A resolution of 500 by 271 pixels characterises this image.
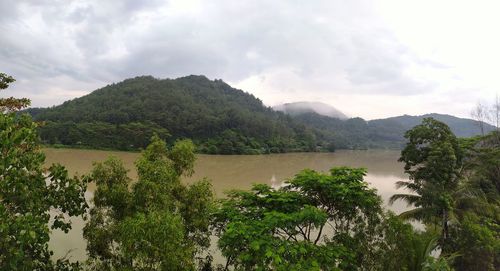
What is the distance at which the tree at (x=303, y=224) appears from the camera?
558cm

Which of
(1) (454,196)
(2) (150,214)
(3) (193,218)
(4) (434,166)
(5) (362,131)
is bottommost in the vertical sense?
(1) (454,196)

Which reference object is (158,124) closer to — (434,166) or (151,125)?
(151,125)

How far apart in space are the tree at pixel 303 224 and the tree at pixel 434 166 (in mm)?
2562

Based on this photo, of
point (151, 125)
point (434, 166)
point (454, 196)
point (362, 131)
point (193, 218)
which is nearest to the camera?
point (193, 218)

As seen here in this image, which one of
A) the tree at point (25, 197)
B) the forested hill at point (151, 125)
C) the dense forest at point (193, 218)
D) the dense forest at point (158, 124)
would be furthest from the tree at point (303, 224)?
the forested hill at point (151, 125)

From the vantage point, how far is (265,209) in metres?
6.82

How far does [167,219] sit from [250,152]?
177 ft

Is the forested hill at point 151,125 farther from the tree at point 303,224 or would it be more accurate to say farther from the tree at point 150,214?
the tree at point 150,214

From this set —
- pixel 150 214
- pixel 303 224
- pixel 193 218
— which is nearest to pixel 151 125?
pixel 193 218

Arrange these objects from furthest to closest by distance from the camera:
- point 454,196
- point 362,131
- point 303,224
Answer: point 362,131 < point 454,196 < point 303,224

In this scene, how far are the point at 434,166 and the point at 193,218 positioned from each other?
6.66 meters

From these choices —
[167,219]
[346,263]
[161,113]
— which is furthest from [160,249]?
[161,113]

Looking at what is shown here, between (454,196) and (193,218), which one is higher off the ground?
(193,218)

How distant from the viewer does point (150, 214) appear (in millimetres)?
4633
